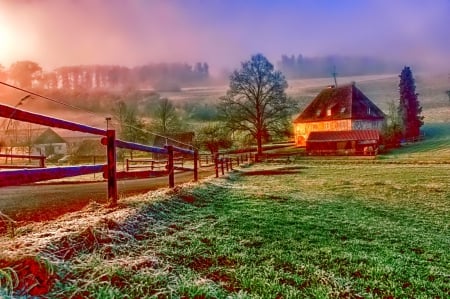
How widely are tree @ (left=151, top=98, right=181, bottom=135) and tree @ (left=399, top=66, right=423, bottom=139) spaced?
127ft

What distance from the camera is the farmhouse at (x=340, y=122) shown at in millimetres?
52938

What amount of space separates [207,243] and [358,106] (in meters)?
59.9

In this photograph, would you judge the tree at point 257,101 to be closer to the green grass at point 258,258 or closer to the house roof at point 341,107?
the house roof at point 341,107

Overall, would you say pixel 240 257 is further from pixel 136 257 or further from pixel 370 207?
pixel 370 207

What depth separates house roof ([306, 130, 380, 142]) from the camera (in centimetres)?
5239

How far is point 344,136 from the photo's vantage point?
5356 centimetres

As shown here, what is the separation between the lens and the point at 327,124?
60.3 metres

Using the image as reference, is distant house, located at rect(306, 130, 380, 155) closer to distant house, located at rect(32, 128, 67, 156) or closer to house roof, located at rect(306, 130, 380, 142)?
house roof, located at rect(306, 130, 380, 142)

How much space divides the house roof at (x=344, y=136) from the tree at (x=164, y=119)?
2081 centimetres

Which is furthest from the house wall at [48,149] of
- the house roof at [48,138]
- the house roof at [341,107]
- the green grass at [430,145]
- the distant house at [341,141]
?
the green grass at [430,145]

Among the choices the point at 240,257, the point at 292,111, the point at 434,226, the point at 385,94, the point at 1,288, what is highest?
the point at 385,94

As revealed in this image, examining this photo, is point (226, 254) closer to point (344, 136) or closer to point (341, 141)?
point (341, 141)

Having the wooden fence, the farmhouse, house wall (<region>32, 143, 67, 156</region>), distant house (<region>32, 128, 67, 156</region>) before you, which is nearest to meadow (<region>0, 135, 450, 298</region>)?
the wooden fence

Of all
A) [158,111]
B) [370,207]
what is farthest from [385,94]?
[370,207]
